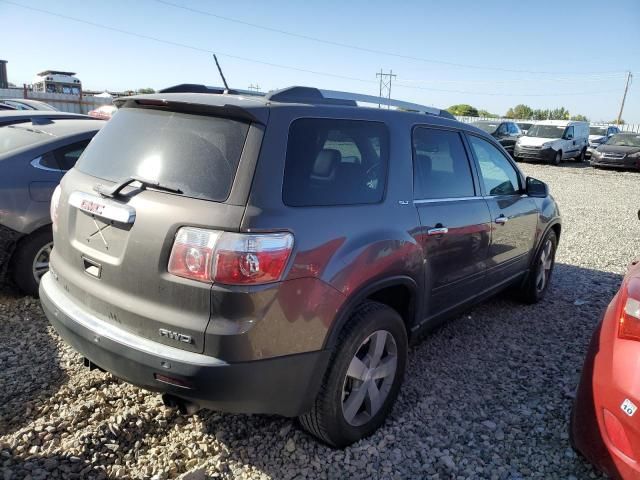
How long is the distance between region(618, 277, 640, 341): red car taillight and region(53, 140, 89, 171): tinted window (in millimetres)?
4281

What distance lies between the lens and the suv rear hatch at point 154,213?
2.07 meters

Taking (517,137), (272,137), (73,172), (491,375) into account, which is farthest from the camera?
(517,137)

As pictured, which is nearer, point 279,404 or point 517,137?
point 279,404

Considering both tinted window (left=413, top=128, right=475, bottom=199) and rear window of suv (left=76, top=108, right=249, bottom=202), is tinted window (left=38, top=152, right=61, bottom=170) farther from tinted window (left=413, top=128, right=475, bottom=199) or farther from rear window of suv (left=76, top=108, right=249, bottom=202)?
tinted window (left=413, top=128, right=475, bottom=199)

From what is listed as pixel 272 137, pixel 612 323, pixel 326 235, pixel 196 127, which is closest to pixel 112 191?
pixel 196 127

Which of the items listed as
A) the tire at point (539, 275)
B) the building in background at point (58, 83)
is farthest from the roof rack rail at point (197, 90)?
the building in background at point (58, 83)

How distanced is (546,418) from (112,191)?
284cm

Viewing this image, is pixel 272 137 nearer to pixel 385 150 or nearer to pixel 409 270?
pixel 385 150

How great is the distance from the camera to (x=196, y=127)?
2293 millimetres

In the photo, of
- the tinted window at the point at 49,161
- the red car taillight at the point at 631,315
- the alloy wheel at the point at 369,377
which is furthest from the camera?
the tinted window at the point at 49,161

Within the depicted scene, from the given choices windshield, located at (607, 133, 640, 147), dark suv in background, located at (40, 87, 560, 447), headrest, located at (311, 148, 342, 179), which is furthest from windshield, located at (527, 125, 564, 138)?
headrest, located at (311, 148, 342, 179)

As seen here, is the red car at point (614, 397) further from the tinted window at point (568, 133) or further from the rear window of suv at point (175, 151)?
the tinted window at point (568, 133)

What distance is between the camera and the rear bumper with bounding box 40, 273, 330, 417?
6.75ft

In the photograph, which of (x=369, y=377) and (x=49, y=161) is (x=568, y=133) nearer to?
(x=49, y=161)
